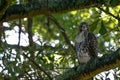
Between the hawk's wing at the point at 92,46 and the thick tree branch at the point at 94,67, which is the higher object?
the thick tree branch at the point at 94,67

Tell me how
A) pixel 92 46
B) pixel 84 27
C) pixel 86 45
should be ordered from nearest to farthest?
pixel 92 46, pixel 86 45, pixel 84 27

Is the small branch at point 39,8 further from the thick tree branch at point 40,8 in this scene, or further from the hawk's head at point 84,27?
the hawk's head at point 84,27

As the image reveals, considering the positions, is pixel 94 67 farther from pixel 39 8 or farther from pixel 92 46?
pixel 92 46

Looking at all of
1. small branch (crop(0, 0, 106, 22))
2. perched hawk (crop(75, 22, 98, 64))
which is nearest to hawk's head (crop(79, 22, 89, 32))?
perched hawk (crop(75, 22, 98, 64))

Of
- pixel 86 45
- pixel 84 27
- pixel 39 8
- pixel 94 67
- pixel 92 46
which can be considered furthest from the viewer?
pixel 84 27

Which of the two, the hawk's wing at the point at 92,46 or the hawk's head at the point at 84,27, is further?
the hawk's head at the point at 84,27

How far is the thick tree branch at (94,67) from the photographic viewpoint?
4.31 metres

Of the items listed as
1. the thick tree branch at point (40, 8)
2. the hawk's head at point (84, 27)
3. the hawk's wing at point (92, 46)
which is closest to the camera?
the thick tree branch at point (40, 8)

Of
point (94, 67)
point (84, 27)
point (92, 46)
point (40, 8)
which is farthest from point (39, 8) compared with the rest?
point (84, 27)

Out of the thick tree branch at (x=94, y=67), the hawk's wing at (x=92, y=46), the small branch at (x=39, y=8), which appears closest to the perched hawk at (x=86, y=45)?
the hawk's wing at (x=92, y=46)

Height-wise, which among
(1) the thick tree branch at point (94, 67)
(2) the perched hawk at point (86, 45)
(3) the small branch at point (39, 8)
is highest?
(3) the small branch at point (39, 8)

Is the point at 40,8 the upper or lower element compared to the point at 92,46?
upper

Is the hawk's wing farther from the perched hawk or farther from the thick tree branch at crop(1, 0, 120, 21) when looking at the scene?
the thick tree branch at crop(1, 0, 120, 21)

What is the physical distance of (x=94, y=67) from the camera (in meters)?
4.51
